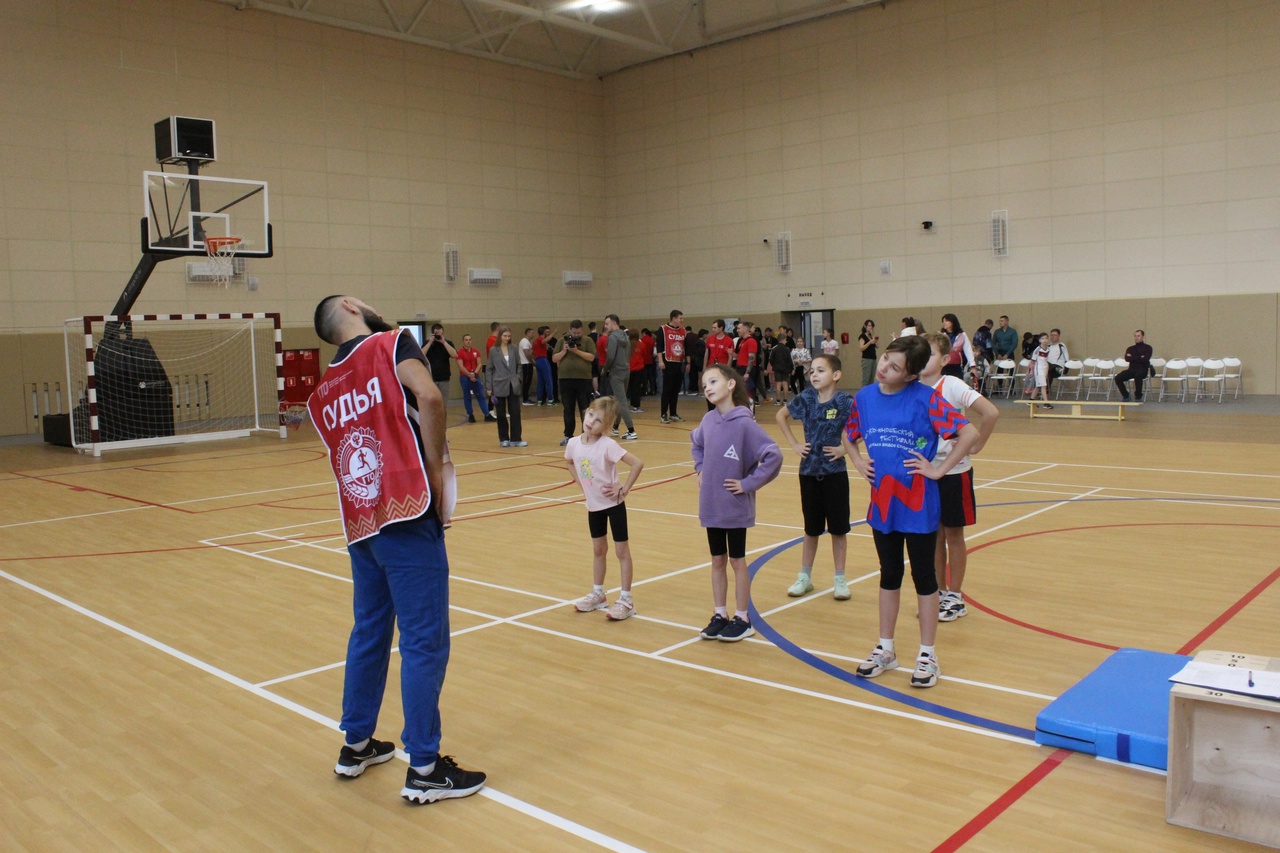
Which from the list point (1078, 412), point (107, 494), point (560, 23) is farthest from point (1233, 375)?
point (107, 494)

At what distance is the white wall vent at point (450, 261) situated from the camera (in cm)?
2475

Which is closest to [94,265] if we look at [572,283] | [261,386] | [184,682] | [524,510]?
[261,386]

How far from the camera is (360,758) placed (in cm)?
387

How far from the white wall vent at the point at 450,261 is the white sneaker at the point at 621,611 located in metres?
20.0

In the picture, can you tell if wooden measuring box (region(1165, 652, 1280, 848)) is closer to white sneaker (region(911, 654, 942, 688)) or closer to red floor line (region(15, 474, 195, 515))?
white sneaker (region(911, 654, 942, 688))

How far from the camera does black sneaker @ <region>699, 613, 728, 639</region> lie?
5.48 m

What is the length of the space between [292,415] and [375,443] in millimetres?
15750

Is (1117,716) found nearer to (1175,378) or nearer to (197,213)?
(197,213)

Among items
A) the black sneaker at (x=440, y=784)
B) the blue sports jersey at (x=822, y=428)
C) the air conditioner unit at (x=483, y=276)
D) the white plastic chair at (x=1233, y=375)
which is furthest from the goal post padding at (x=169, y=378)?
the white plastic chair at (x=1233, y=375)

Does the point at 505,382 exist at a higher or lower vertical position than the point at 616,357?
lower

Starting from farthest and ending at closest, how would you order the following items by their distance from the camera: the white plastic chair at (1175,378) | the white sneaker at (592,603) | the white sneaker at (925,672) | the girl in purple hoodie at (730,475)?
the white plastic chair at (1175,378) < the white sneaker at (592,603) < the girl in purple hoodie at (730,475) < the white sneaker at (925,672)

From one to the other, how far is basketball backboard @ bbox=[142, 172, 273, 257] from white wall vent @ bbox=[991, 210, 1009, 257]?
14799 millimetres

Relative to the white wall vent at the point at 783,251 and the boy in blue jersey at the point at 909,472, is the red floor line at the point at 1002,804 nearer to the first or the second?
the boy in blue jersey at the point at 909,472

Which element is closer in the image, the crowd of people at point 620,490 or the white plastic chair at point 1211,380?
the crowd of people at point 620,490
